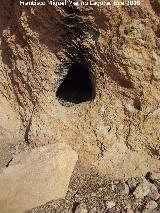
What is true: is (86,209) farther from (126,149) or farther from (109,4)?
(109,4)

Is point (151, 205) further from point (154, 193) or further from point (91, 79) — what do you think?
point (91, 79)

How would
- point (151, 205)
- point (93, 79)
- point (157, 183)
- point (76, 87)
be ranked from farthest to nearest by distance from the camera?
point (76, 87) → point (93, 79) → point (157, 183) → point (151, 205)

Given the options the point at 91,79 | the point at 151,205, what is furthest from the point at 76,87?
the point at 151,205

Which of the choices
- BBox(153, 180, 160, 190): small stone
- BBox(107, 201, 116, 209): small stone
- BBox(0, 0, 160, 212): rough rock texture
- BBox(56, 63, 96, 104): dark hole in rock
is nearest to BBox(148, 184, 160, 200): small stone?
BBox(153, 180, 160, 190): small stone

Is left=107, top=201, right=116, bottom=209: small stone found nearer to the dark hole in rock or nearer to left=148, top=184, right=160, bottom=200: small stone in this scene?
left=148, top=184, right=160, bottom=200: small stone

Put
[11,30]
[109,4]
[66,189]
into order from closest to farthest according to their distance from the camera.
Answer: [109,4]
[66,189]
[11,30]

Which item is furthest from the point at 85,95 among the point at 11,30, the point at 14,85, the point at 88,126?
the point at 11,30
